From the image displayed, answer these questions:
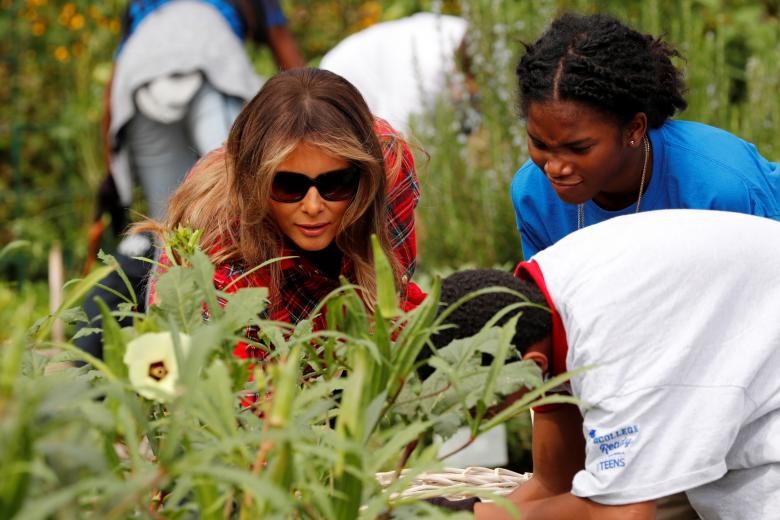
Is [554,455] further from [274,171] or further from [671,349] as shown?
[274,171]

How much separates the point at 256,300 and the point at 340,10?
489 centimetres

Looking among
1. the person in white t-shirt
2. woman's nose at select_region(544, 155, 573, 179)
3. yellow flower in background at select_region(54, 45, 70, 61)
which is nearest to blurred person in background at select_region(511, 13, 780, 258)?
woman's nose at select_region(544, 155, 573, 179)

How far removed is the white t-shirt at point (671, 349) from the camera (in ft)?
4.46

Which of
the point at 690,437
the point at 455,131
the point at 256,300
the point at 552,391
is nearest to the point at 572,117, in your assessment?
the point at 552,391

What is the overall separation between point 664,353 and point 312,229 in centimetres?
84

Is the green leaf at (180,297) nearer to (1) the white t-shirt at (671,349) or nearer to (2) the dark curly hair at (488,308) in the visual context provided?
(2) the dark curly hair at (488,308)

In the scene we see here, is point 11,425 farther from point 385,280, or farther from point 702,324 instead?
point 702,324

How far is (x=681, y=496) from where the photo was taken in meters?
1.68

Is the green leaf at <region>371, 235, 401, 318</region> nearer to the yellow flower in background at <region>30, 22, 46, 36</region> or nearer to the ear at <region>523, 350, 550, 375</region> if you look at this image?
the ear at <region>523, 350, 550, 375</region>

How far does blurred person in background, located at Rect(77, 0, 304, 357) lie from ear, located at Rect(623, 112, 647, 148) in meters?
1.80

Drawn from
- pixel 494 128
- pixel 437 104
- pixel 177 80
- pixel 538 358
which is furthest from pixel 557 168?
pixel 177 80

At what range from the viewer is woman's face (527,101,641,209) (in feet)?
6.70

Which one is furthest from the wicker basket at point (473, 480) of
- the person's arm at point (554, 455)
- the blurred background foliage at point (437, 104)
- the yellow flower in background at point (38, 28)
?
the yellow flower in background at point (38, 28)

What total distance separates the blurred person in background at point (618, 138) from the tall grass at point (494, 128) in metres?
1.21
